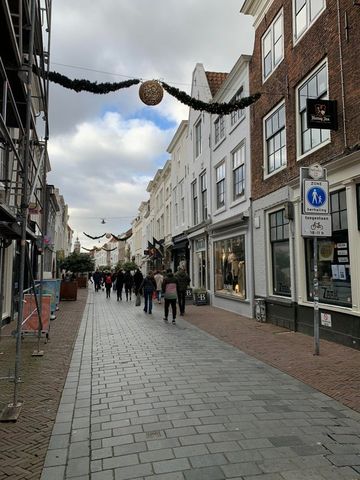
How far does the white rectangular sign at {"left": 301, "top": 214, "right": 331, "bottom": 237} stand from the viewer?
25.5ft

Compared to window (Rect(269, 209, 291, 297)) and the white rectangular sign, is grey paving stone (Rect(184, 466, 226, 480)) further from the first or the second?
window (Rect(269, 209, 291, 297))

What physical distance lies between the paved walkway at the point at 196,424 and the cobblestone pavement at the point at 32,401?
133 mm

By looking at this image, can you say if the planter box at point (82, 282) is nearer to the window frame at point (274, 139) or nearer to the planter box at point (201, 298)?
the planter box at point (201, 298)

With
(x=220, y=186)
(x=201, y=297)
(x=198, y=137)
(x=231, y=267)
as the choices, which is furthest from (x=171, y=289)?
(x=198, y=137)

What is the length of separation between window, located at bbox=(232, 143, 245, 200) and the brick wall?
1.27 metres

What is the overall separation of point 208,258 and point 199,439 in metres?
16.1

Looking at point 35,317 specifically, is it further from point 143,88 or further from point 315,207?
point 315,207

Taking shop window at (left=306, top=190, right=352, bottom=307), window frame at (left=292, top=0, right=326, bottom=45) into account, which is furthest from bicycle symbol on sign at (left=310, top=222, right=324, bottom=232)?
window frame at (left=292, top=0, right=326, bottom=45)

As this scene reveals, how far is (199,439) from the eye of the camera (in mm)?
3967

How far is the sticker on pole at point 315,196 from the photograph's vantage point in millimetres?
7844

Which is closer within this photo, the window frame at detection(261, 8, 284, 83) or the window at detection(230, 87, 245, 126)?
the window frame at detection(261, 8, 284, 83)

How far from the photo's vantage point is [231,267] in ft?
55.4

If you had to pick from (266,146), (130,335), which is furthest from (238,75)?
(130,335)

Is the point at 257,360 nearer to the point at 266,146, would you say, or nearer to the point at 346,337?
the point at 346,337
